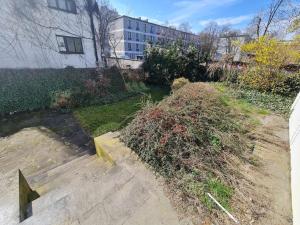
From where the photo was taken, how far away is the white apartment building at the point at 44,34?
7621mm

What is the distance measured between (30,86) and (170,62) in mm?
7919

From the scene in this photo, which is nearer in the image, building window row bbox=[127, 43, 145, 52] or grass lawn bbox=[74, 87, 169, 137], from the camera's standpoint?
grass lawn bbox=[74, 87, 169, 137]

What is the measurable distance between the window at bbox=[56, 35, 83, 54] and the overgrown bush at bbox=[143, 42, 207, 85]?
457 cm

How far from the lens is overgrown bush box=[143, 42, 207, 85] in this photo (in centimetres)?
1028

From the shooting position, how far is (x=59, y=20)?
9023 mm

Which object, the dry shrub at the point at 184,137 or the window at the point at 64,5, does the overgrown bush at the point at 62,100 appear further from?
the window at the point at 64,5

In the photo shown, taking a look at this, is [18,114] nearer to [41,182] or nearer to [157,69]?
[41,182]

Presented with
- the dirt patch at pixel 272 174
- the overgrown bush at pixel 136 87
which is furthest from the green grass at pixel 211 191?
the overgrown bush at pixel 136 87

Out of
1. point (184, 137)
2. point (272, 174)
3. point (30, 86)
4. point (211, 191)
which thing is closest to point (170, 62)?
point (30, 86)

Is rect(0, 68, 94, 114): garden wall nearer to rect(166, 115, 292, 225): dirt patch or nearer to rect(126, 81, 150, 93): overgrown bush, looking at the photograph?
rect(126, 81, 150, 93): overgrown bush

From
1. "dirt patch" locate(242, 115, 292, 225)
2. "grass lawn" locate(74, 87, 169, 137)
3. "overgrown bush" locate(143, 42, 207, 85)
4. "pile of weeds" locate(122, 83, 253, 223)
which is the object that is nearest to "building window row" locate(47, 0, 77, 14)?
"overgrown bush" locate(143, 42, 207, 85)

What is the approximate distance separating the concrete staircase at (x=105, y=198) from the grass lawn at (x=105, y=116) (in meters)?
2.28

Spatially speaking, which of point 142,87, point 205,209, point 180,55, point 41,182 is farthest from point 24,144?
point 180,55

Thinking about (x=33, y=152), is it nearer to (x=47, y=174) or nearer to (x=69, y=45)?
(x=47, y=174)
